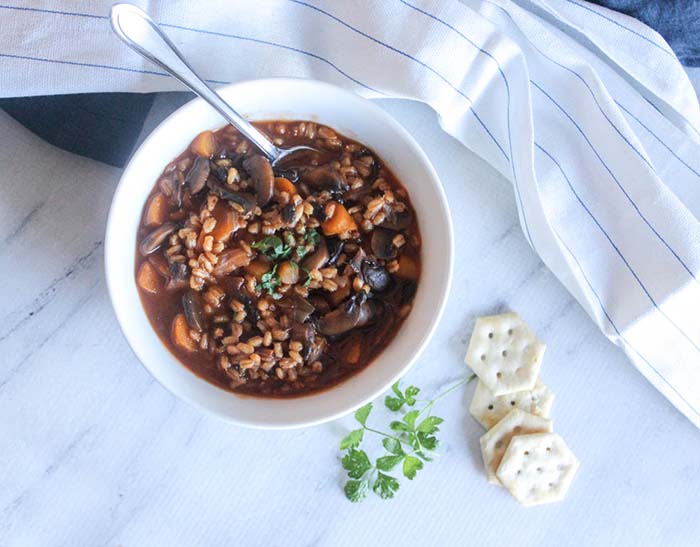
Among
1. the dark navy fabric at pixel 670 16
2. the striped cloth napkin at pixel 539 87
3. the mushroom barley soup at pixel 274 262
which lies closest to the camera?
the mushroom barley soup at pixel 274 262

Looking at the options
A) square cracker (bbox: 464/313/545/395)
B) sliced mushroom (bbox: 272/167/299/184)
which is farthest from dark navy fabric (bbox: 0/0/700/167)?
square cracker (bbox: 464/313/545/395)

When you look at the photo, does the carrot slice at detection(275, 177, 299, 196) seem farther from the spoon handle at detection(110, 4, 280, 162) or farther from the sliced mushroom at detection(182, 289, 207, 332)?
the sliced mushroom at detection(182, 289, 207, 332)

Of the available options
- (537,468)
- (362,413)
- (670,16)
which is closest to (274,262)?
(362,413)

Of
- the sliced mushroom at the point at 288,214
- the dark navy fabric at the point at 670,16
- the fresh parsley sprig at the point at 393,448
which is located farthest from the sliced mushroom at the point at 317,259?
the dark navy fabric at the point at 670,16

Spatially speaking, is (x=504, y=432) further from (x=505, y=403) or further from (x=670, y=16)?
(x=670, y=16)

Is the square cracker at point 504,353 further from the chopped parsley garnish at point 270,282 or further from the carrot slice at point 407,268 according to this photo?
the chopped parsley garnish at point 270,282

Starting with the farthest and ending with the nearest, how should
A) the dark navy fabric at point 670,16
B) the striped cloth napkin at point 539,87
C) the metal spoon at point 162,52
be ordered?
the dark navy fabric at point 670,16 → the striped cloth napkin at point 539,87 → the metal spoon at point 162,52
